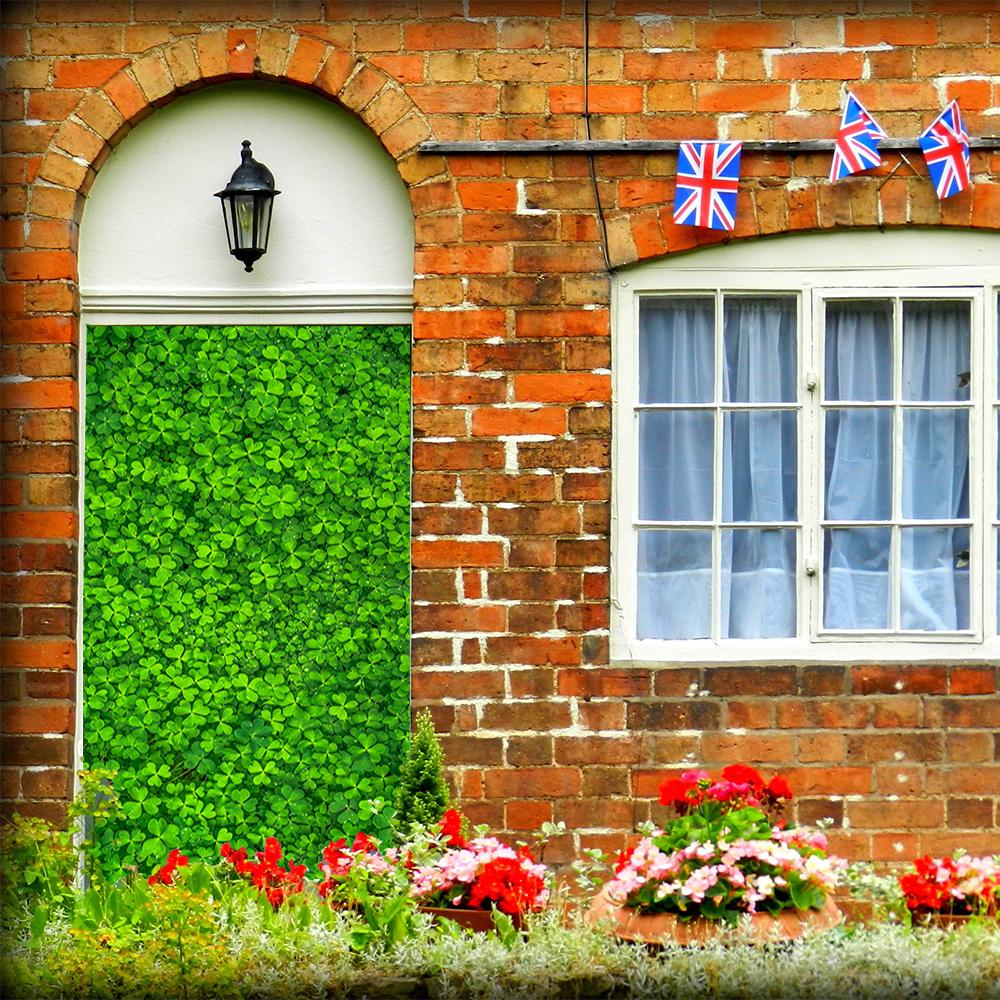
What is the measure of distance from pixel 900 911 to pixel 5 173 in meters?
4.64

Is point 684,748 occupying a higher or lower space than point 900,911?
higher

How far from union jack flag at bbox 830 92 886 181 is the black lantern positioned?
237 centimetres

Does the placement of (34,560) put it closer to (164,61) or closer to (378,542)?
(378,542)

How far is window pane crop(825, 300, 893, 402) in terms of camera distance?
254 inches

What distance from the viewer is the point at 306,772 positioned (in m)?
6.47

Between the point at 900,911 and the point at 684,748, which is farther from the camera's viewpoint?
the point at 684,748

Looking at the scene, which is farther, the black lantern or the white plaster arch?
the white plaster arch

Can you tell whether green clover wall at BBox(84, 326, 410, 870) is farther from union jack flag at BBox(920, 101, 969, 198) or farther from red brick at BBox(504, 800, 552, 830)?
union jack flag at BBox(920, 101, 969, 198)

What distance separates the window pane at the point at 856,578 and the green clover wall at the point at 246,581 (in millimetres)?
1812

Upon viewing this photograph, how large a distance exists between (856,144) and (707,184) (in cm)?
64

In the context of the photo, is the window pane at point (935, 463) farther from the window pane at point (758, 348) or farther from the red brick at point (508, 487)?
the red brick at point (508, 487)

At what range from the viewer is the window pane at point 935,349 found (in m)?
6.44

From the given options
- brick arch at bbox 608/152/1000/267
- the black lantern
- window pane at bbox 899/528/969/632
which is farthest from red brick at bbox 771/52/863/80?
the black lantern

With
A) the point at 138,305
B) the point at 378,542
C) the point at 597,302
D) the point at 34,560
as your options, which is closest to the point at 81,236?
the point at 138,305
